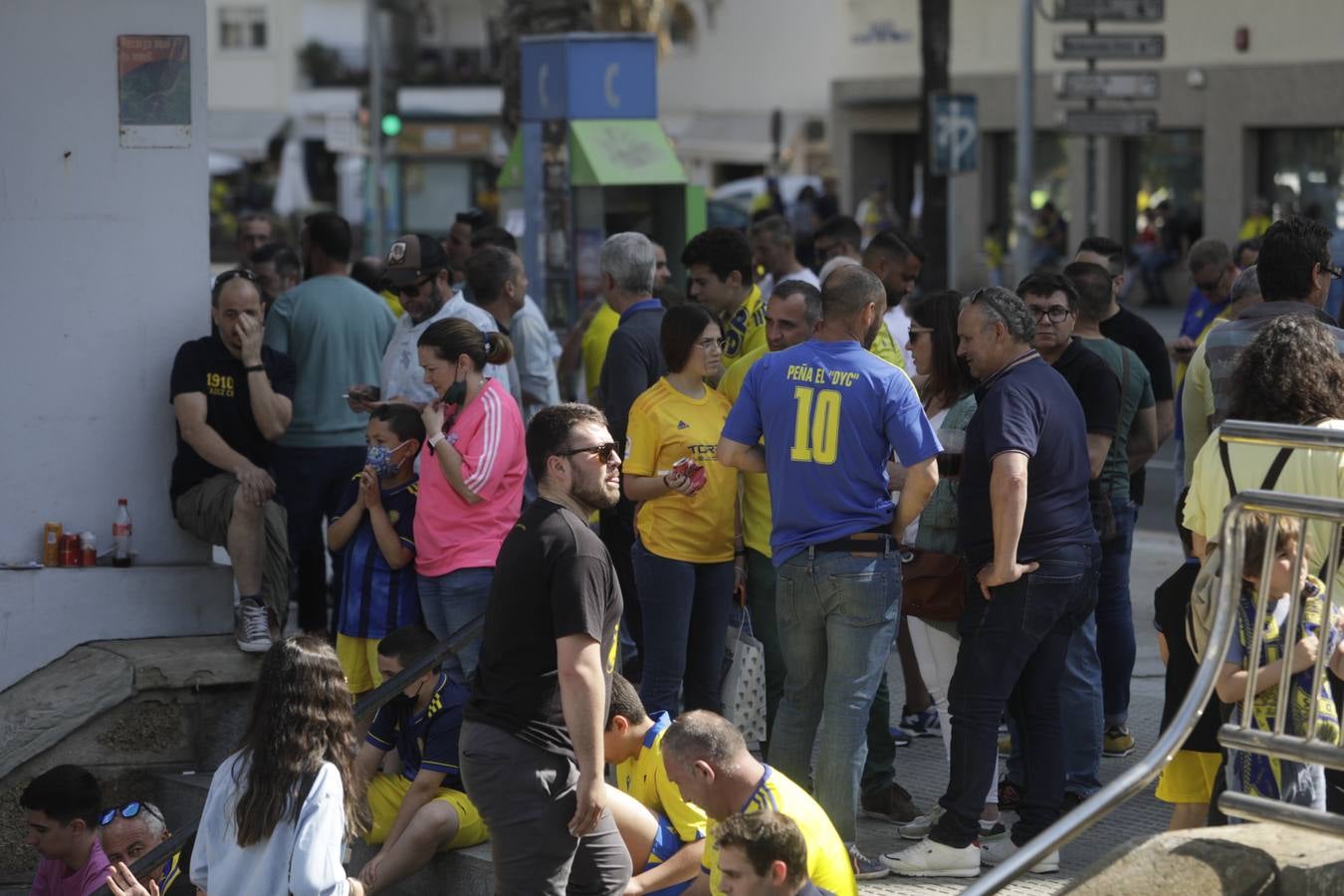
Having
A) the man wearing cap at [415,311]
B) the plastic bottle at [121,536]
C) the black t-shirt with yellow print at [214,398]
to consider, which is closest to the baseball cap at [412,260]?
the man wearing cap at [415,311]

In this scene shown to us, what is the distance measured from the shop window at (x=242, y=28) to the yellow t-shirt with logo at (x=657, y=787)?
5086 centimetres

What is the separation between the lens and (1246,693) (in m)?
4.76

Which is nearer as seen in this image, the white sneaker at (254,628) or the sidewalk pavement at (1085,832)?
the sidewalk pavement at (1085,832)

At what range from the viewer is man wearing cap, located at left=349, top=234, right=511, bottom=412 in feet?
25.2

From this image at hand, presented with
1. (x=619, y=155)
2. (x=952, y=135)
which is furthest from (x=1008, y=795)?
(x=952, y=135)

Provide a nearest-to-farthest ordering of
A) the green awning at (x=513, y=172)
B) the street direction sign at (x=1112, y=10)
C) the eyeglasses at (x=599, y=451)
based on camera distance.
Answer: the eyeglasses at (x=599, y=451), the green awning at (x=513, y=172), the street direction sign at (x=1112, y=10)

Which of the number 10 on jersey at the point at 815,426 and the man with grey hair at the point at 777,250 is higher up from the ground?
the man with grey hair at the point at 777,250

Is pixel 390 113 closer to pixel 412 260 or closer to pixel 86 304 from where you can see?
pixel 86 304

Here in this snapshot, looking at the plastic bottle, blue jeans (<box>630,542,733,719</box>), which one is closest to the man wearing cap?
the plastic bottle

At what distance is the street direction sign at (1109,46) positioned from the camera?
16688 millimetres

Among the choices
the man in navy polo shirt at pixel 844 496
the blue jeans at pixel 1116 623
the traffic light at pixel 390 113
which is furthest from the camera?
the traffic light at pixel 390 113

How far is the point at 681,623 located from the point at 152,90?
3.16m

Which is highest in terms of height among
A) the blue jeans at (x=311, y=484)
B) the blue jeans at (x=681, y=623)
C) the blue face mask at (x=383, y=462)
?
the blue face mask at (x=383, y=462)

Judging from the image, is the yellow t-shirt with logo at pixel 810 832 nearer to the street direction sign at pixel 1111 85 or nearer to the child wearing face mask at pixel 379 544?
the child wearing face mask at pixel 379 544
